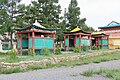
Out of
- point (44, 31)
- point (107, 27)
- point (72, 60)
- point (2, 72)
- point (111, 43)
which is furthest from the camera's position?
point (107, 27)

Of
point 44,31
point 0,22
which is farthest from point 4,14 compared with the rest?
point 44,31

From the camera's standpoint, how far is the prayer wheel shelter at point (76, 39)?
2463 centimetres

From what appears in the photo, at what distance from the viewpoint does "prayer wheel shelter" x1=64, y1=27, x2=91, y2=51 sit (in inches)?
970

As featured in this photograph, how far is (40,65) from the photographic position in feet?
46.0

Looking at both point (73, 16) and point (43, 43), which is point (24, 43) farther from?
point (73, 16)

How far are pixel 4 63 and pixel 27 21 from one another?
45.7 feet

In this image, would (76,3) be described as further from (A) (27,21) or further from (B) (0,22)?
(B) (0,22)

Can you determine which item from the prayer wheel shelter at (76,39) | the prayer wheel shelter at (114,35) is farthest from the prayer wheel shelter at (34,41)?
the prayer wheel shelter at (114,35)

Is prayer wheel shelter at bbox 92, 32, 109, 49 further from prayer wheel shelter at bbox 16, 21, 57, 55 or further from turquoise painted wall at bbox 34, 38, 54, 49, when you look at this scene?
turquoise painted wall at bbox 34, 38, 54, 49

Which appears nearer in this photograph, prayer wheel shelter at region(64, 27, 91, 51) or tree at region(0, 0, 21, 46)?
tree at region(0, 0, 21, 46)

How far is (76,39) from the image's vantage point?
981 inches

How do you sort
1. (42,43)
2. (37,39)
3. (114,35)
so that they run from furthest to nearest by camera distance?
(114,35) < (42,43) < (37,39)

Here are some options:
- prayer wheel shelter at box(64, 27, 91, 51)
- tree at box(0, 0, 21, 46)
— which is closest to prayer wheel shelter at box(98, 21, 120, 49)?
prayer wheel shelter at box(64, 27, 91, 51)

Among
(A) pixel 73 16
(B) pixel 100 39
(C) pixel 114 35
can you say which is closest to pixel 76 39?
(B) pixel 100 39
